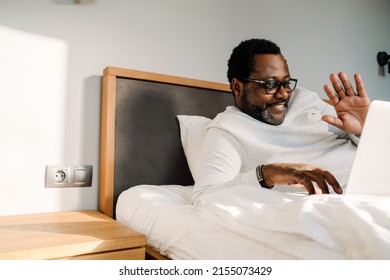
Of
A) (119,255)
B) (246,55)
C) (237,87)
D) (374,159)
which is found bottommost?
(119,255)

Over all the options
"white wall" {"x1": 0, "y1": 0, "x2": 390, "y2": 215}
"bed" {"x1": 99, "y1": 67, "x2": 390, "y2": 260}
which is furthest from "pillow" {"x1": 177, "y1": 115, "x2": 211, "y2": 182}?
"white wall" {"x1": 0, "y1": 0, "x2": 390, "y2": 215}

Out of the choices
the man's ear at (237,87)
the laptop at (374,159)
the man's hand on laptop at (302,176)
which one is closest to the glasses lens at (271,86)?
the man's ear at (237,87)

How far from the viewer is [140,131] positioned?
1.26m

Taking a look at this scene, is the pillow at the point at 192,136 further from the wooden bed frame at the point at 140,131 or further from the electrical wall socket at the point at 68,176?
the electrical wall socket at the point at 68,176

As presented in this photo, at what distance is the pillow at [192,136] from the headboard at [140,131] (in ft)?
0.10

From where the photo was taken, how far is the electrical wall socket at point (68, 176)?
1.15m

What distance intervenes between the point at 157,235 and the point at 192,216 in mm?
129

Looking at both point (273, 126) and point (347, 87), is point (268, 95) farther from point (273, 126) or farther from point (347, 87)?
point (347, 87)

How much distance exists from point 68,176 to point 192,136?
0.46m

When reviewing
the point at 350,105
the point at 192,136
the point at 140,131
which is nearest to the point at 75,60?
the point at 140,131

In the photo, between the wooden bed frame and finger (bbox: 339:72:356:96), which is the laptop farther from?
the wooden bed frame

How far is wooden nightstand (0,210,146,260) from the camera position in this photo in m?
0.74

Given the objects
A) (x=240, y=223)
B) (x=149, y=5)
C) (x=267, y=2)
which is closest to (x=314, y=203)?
(x=240, y=223)

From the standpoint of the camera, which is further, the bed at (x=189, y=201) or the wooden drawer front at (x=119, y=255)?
the wooden drawer front at (x=119, y=255)
